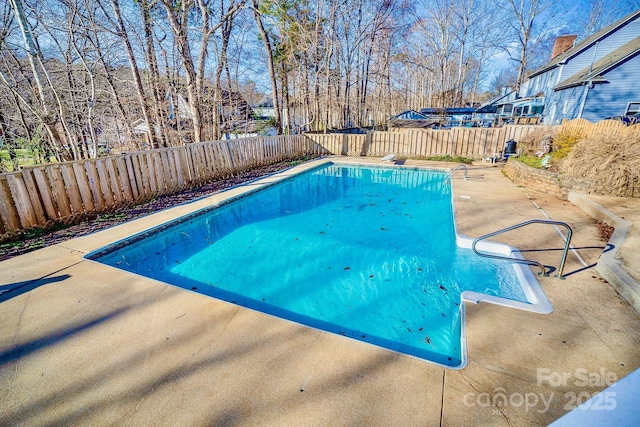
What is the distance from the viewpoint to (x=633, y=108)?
1336cm

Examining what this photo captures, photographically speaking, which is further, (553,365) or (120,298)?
(120,298)

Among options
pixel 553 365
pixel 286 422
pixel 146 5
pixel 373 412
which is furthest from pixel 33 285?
pixel 146 5

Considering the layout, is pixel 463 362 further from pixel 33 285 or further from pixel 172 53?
pixel 172 53

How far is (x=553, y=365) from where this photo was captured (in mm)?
2082

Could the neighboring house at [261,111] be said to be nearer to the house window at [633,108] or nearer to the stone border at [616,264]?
the stone border at [616,264]

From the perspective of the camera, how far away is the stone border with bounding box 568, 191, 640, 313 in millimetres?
2744

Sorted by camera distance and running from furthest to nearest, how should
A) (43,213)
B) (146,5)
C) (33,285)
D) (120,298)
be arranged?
(146,5), (43,213), (33,285), (120,298)

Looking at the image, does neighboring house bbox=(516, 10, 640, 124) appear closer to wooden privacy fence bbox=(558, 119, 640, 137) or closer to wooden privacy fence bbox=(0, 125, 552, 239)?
wooden privacy fence bbox=(0, 125, 552, 239)

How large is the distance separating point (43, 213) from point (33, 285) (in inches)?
81.2

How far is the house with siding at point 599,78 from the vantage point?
13023 mm

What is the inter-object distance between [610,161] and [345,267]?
232 inches

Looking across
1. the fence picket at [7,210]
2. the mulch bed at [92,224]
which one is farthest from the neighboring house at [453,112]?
the fence picket at [7,210]

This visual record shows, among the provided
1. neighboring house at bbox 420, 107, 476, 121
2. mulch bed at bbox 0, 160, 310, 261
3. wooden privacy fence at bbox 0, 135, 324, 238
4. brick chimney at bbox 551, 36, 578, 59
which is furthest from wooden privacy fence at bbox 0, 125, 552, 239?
brick chimney at bbox 551, 36, 578, 59

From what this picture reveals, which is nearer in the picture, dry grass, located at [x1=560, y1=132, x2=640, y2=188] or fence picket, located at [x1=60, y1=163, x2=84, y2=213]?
fence picket, located at [x1=60, y1=163, x2=84, y2=213]
